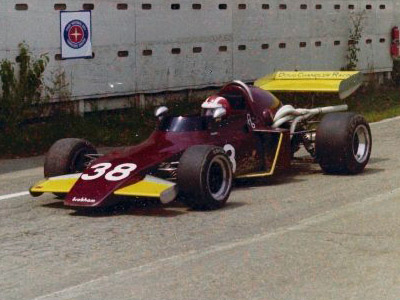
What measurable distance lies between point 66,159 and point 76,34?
18.3 ft

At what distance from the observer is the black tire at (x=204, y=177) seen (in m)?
9.57

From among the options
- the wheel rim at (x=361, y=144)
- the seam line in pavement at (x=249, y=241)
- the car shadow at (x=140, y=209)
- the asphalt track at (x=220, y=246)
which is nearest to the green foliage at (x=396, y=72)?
the wheel rim at (x=361, y=144)

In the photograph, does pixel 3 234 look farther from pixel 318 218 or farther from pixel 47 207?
pixel 318 218

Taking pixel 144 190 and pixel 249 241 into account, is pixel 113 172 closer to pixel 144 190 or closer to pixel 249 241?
pixel 144 190

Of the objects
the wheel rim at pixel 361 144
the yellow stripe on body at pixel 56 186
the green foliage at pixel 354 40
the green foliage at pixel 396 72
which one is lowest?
A: the yellow stripe on body at pixel 56 186

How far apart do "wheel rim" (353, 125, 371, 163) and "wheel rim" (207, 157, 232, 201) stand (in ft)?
7.50

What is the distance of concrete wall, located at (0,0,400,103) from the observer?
15500mm

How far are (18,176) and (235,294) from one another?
19.4 feet

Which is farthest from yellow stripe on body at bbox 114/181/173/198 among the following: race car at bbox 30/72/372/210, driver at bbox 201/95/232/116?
driver at bbox 201/95/232/116

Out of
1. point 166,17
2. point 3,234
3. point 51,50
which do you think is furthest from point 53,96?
point 3,234

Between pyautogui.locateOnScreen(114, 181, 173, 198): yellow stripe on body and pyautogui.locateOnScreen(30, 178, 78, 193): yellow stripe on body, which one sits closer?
pyautogui.locateOnScreen(114, 181, 173, 198): yellow stripe on body

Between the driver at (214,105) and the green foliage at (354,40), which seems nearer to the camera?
the driver at (214,105)

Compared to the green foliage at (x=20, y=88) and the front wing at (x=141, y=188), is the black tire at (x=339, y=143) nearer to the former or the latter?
the front wing at (x=141, y=188)

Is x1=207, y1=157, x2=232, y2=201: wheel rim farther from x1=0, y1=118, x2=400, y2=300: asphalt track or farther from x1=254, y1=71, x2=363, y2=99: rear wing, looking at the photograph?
x1=254, y1=71, x2=363, y2=99: rear wing
